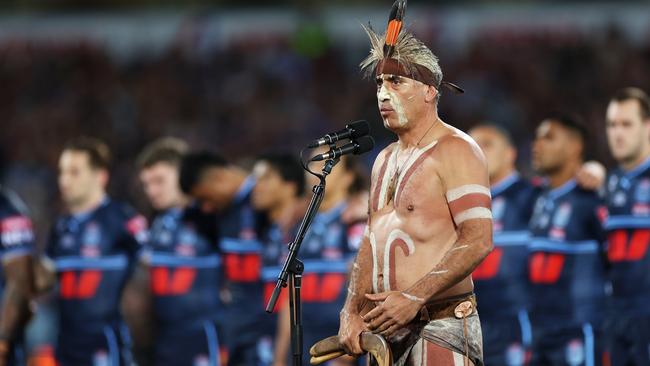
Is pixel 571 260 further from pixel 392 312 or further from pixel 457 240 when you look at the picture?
pixel 392 312

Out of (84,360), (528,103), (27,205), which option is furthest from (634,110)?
(27,205)

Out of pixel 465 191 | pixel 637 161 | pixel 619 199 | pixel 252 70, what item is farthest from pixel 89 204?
pixel 252 70

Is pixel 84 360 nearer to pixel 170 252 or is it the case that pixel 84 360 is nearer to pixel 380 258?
pixel 170 252

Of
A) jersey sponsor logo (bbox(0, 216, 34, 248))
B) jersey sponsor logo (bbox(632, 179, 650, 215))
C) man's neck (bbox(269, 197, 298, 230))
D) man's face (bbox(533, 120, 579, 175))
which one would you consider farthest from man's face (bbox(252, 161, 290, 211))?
jersey sponsor logo (bbox(632, 179, 650, 215))

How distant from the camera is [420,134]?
18.8 ft

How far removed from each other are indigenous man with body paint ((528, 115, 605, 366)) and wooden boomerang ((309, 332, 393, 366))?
3.32 meters

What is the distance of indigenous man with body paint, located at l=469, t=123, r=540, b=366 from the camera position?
8.86 meters

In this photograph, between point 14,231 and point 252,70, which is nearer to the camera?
point 14,231

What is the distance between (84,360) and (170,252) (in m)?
1.05

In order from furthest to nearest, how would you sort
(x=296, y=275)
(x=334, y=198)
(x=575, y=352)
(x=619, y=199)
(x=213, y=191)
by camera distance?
(x=213, y=191) → (x=334, y=198) → (x=575, y=352) → (x=619, y=199) → (x=296, y=275)

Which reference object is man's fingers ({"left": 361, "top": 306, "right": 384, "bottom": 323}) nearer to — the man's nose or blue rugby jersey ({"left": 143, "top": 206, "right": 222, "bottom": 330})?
the man's nose

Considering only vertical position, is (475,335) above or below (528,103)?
below

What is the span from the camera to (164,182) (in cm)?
1012

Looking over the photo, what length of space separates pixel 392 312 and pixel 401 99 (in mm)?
1000
